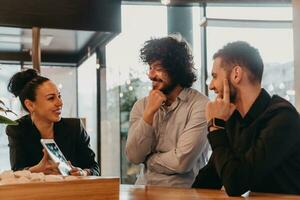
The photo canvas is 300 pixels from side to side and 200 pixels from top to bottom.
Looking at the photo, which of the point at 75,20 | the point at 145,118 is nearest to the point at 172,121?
the point at 145,118

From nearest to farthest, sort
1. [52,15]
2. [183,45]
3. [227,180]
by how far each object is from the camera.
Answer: [227,180]
[183,45]
[52,15]

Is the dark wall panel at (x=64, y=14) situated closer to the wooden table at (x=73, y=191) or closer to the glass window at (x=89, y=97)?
the glass window at (x=89, y=97)

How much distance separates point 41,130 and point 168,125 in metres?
0.75

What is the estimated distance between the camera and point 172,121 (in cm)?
217

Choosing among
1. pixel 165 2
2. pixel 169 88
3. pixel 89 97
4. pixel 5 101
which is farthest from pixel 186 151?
pixel 89 97

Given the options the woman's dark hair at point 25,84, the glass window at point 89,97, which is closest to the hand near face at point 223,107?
the woman's dark hair at point 25,84

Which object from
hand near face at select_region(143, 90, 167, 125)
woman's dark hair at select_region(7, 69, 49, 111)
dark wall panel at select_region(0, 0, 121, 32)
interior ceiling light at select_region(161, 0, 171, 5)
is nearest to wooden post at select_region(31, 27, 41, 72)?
dark wall panel at select_region(0, 0, 121, 32)

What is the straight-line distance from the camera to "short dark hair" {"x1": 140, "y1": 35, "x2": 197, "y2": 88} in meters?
2.31

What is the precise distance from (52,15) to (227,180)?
2.78 m

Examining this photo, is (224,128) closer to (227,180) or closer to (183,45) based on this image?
(227,180)

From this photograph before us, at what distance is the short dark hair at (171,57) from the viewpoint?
2.31 m

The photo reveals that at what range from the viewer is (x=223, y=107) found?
5.78 ft

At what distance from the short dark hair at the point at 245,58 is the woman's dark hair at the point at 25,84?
1.23 metres

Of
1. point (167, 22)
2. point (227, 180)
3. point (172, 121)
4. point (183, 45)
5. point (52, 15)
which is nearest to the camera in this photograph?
point (227, 180)
